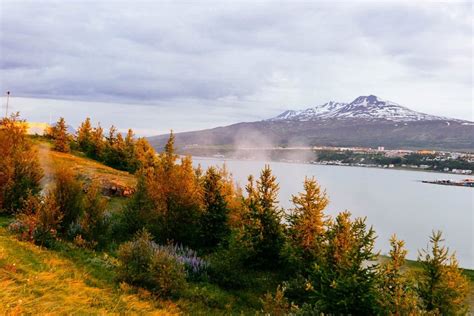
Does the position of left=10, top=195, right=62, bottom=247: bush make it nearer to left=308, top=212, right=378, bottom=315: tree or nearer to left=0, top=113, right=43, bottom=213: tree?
left=0, top=113, right=43, bottom=213: tree

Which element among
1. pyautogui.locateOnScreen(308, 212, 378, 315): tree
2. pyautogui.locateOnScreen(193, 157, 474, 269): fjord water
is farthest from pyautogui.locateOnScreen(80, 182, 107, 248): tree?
pyautogui.locateOnScreen(193, 157, 474, 269): fjord water

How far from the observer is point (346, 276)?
11.8 metres

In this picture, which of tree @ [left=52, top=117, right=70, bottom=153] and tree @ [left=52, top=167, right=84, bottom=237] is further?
tree @ [left=52, top=117, right=70, bottom=153]

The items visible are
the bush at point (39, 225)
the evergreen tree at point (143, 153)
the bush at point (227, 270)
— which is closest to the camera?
the bush at point (39, 225)

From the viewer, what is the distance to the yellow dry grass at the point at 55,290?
7680 mm

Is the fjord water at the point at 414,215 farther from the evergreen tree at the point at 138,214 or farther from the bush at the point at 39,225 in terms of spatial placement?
the bush at the point at 39,225

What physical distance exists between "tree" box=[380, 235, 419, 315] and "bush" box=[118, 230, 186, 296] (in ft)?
20.5

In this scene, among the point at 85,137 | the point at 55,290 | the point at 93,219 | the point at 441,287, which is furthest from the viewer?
the point at 85,137

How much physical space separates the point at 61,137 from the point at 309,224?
3823cm

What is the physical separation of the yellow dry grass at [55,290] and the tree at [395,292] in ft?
20.3

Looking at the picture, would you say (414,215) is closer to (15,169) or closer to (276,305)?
(276,305)

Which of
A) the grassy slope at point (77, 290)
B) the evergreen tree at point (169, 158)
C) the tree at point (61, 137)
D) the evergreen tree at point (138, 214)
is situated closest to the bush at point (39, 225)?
the grassy slope at point (77, 290)

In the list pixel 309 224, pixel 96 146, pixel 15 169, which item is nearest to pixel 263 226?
pixel 309 224

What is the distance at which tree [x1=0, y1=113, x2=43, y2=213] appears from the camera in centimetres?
1920
